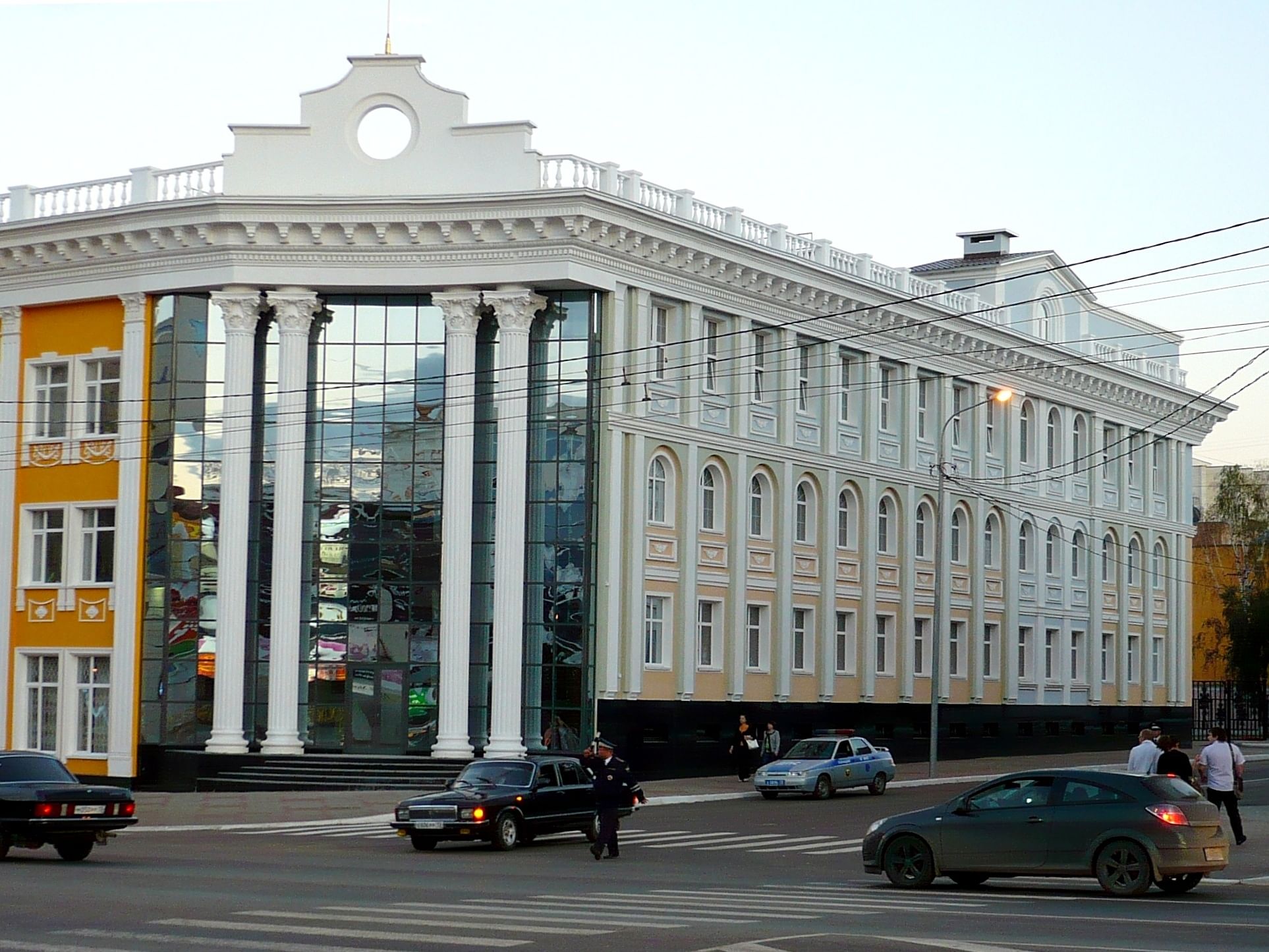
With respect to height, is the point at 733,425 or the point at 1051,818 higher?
the point at 733,425

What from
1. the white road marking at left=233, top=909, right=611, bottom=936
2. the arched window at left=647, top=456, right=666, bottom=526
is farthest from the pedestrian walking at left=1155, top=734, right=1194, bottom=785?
the arched window at left=647, top=456, right=666, bottom=526

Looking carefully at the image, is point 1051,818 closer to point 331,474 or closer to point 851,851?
point 851,851

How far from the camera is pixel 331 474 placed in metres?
44.5

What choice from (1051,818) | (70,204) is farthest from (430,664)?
(1051,818)

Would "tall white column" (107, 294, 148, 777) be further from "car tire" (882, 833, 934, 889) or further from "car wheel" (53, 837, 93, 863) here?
"car tire" (882, 833, 934, 889)

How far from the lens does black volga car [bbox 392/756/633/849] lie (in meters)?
27.6

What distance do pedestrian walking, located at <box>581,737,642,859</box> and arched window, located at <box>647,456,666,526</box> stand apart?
1857 centimetres

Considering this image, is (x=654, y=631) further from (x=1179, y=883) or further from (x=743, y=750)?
(x=1179, y=883)

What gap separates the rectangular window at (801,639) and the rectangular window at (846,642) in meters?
1.51

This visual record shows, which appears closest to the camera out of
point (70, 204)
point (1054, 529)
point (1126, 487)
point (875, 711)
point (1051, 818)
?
point (1051, 818)

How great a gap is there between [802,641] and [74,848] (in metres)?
28.3

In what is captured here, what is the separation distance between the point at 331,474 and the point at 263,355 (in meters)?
3.15

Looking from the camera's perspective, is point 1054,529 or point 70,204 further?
point 1054,529

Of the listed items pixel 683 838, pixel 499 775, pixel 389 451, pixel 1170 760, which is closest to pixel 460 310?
pixel 389 451
